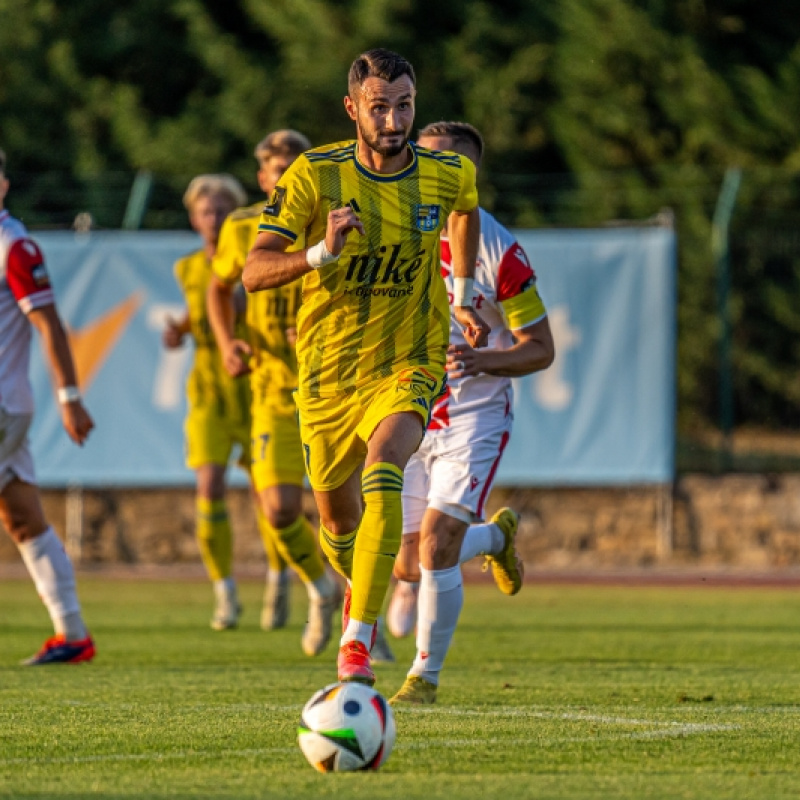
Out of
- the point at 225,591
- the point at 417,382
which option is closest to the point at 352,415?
the point at 417,382

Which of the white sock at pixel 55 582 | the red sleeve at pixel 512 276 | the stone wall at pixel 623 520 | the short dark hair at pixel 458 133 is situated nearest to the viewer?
the red sleeve at pixel 512 276

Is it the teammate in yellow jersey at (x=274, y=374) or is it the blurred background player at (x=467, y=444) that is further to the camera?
the teammate in yellow jersey at (x=274, y=374)

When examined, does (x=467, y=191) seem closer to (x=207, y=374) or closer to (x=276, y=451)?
(x=276, y=451)

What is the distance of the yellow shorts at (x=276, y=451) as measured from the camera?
9453mm

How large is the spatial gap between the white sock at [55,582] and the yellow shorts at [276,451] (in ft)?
4.26

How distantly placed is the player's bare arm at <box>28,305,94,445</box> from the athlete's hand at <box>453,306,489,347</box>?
2004mm

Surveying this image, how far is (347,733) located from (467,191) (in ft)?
7.72

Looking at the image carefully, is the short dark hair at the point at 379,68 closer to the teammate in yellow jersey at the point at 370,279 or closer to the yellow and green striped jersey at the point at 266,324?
the teammate in yellow jersey at the point at 370,279

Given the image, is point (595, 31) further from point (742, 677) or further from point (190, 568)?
point (742, 677)

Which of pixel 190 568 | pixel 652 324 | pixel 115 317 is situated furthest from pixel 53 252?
pixel 652 324

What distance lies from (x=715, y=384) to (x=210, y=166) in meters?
11.5

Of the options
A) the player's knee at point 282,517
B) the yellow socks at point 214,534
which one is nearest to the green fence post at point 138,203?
the yellow socks at point 214,534

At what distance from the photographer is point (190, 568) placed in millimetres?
16125

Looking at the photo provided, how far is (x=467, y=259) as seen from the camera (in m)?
6.90
